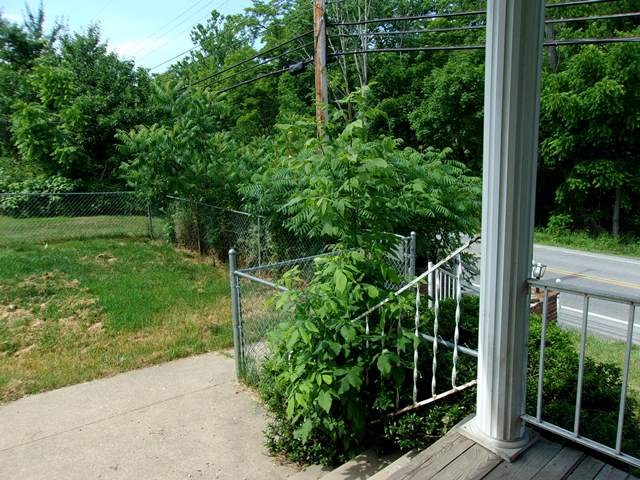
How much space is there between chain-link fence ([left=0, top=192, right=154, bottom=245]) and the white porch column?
10676 mm

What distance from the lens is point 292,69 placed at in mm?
10086

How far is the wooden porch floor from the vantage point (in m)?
2.16

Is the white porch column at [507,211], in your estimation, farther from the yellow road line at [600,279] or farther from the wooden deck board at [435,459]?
the yellow road line at [600,279]

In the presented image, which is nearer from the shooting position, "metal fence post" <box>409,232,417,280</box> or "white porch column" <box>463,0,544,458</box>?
"white porch column" <box>463,0,544,458</box>

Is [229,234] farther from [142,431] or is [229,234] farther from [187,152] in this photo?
[142,431]

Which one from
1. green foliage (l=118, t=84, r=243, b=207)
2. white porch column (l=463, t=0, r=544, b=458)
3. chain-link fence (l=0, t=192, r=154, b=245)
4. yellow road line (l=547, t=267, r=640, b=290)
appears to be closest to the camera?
white porch column (l=463, t=0, r=544, b=458)

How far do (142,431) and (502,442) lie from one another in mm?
2769

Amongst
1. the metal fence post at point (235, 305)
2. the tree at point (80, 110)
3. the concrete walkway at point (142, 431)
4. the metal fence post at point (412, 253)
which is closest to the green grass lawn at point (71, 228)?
the tree at point (80, 110)

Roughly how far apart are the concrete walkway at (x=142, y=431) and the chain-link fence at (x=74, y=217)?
7.74 meters

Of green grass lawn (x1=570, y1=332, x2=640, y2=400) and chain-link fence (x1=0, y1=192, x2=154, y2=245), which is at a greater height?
chain-link fence (x1=0, y1=192, x2=154, y2=245)

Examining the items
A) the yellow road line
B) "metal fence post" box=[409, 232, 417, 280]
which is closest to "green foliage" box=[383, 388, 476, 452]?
"metal fence post" box=[409, 232, 417, 280]

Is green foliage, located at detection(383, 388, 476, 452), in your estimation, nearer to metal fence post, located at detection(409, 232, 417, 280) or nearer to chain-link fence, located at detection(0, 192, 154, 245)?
metal fence post, located at detection(409, 232, 417, 280)

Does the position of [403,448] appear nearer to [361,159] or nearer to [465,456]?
[465,456]

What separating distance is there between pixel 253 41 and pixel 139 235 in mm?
24555
